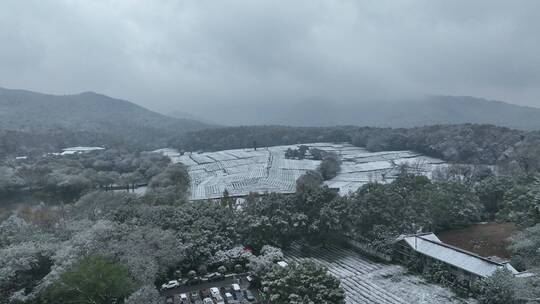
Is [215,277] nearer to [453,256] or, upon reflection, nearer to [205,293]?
[205,293]

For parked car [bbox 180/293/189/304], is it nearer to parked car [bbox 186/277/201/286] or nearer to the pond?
parked car [bbox 186/277/201/286]

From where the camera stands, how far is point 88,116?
155m

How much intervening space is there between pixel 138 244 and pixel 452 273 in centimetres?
1741

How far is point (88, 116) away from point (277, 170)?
Answer: 121624 mm

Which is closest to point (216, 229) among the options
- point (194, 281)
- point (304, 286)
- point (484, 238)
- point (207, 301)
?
point (194, 281)

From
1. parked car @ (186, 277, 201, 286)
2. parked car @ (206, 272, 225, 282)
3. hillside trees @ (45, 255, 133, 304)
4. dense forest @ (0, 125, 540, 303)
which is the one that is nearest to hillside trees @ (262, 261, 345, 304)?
dense forest @ (0, 125, 540, 303)

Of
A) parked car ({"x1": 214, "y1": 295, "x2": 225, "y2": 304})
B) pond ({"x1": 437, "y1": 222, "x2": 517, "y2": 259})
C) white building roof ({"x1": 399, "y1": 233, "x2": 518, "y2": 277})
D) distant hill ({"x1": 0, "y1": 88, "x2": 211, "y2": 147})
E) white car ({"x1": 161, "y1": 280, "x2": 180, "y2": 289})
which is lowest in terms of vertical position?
white car ({"x1": 161, "y1": 280, "x2": 180, "y2": 289})

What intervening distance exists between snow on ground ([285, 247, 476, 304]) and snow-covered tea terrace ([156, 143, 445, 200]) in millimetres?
18302

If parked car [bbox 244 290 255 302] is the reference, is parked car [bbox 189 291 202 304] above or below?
below

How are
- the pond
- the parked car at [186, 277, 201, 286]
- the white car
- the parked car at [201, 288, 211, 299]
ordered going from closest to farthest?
the parked car at [201, 288, 211, 299] → the white car → the parked car at [186, 277, 201, 286] → the pond

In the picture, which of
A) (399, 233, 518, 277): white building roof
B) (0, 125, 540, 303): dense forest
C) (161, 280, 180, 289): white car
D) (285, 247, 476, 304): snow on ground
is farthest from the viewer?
(161, 280, 180, 289): white car

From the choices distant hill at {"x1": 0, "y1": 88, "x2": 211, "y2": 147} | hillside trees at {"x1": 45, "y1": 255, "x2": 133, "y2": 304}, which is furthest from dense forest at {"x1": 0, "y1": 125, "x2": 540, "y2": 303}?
distant hill at {"x1": 0, "y1": 88, "x2": 211, "y2": 147}

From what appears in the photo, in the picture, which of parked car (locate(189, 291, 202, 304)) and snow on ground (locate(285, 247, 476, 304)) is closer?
snow on ground (locate(285, 247, 476, 304))

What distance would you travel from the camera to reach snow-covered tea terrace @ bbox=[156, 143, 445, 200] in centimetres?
4788
